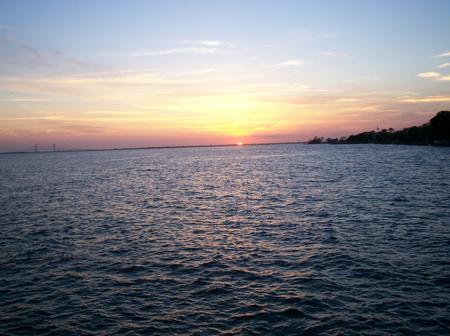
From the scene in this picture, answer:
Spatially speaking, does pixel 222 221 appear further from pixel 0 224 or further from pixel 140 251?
pixel 0 224

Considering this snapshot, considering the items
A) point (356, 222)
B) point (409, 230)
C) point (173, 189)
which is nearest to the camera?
point (409, 230)

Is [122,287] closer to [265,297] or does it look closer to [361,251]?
[265,297]

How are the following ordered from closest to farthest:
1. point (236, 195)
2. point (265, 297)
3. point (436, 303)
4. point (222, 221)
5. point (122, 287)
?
point (436, 303), point (265, 297), point (122, 287), point (222, 221), point (236, 195)

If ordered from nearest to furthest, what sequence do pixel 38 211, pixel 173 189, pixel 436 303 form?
pixel 436 303 < pixel 38 211 < pixel 173 189

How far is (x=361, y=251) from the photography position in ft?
83.1

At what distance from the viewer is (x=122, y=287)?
20516 mm

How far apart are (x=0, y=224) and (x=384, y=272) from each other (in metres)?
37.8

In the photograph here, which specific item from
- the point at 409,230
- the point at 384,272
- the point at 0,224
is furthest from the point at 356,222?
the point at 0,224

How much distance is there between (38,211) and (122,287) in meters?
30.9

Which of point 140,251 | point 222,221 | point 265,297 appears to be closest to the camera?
point 265,297

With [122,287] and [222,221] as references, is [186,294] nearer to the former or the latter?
[122,287]

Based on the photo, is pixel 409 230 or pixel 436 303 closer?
pixel 436 303

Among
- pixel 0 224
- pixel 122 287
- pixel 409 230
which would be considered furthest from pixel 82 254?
pixel 409 230

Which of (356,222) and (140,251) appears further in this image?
(356,222)
